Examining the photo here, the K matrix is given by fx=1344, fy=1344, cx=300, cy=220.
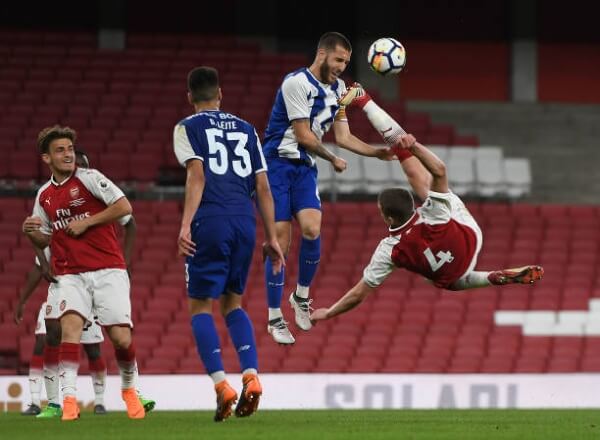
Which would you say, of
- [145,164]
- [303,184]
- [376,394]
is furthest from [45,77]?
[303,184]

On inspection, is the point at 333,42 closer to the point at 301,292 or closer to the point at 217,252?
the point at 301,292

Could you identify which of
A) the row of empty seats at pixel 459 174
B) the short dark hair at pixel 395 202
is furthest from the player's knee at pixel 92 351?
the row of empty seats at pixel 459 174

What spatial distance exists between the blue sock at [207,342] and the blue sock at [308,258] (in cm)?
200

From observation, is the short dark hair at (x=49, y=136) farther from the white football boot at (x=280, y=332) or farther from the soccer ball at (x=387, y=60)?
the soccer ball at (x=387, y=60)

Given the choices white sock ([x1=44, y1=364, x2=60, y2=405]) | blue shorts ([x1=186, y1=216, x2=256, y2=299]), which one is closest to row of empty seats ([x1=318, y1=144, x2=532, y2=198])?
white sock ([x1=44, y1=364, x2=60, y2=405])

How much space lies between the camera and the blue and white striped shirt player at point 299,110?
10.4 meters

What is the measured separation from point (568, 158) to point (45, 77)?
9312 mm

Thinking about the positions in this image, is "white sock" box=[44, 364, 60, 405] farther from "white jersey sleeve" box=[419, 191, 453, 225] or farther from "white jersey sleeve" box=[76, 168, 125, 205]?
"white jersey sleeve" box=[419, 191, 453, 225]

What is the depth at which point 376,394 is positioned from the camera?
52.6ft

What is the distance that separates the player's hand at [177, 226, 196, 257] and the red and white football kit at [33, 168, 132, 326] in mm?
1384

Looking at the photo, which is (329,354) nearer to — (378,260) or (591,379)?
(591,379)

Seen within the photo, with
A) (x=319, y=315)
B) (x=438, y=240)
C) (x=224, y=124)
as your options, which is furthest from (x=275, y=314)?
(x=224, y=124)

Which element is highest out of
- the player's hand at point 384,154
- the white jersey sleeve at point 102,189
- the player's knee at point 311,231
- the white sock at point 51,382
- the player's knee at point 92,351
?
the player's hand at point 384,154

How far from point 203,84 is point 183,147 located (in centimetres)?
47
